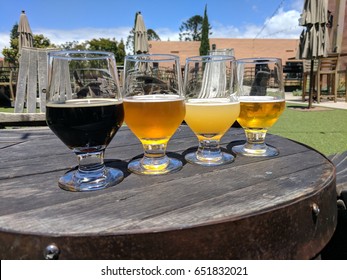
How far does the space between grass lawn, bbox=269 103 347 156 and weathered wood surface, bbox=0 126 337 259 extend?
8.18 feet

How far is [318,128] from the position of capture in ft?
14.2

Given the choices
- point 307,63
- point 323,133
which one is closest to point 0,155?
point 323,133

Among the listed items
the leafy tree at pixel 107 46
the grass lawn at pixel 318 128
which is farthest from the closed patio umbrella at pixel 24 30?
the leafy tree at pixel 107 46

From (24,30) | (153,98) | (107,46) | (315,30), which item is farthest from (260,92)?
(107,46)

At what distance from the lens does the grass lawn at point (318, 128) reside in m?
3.31

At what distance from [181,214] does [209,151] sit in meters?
0.36

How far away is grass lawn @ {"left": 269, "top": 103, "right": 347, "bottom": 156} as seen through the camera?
331cm

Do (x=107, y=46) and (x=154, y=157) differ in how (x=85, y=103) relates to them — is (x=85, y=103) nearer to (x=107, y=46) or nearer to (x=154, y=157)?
(x=154, y=157)

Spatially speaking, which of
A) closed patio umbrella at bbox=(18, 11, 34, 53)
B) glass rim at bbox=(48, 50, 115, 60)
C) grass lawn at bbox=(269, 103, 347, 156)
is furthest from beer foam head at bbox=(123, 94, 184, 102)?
closed patio umbrella at bbox=(18, 11, 34, 53)

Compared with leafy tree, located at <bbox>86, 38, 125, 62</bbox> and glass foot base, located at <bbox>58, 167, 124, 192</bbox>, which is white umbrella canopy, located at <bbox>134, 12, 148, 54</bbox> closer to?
glass foot base, located at <bbox>58, 167, 124, 192</bbox>

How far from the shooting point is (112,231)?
458 millimetres

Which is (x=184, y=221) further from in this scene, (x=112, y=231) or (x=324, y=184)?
(x=324, y=184)

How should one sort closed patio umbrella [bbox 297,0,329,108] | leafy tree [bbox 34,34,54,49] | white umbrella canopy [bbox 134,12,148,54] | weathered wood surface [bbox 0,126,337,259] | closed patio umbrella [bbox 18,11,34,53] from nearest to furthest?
weathered wood surface [bbox 0,126,337,259]
closed patio umbrella [bbox 297,0,329,108]
closed patio umbrella [bbox 18,11,34,53]
white umbrella canopy [bbox 134,12,148,54]
leafy tree [bbox 34,34,54,49]
